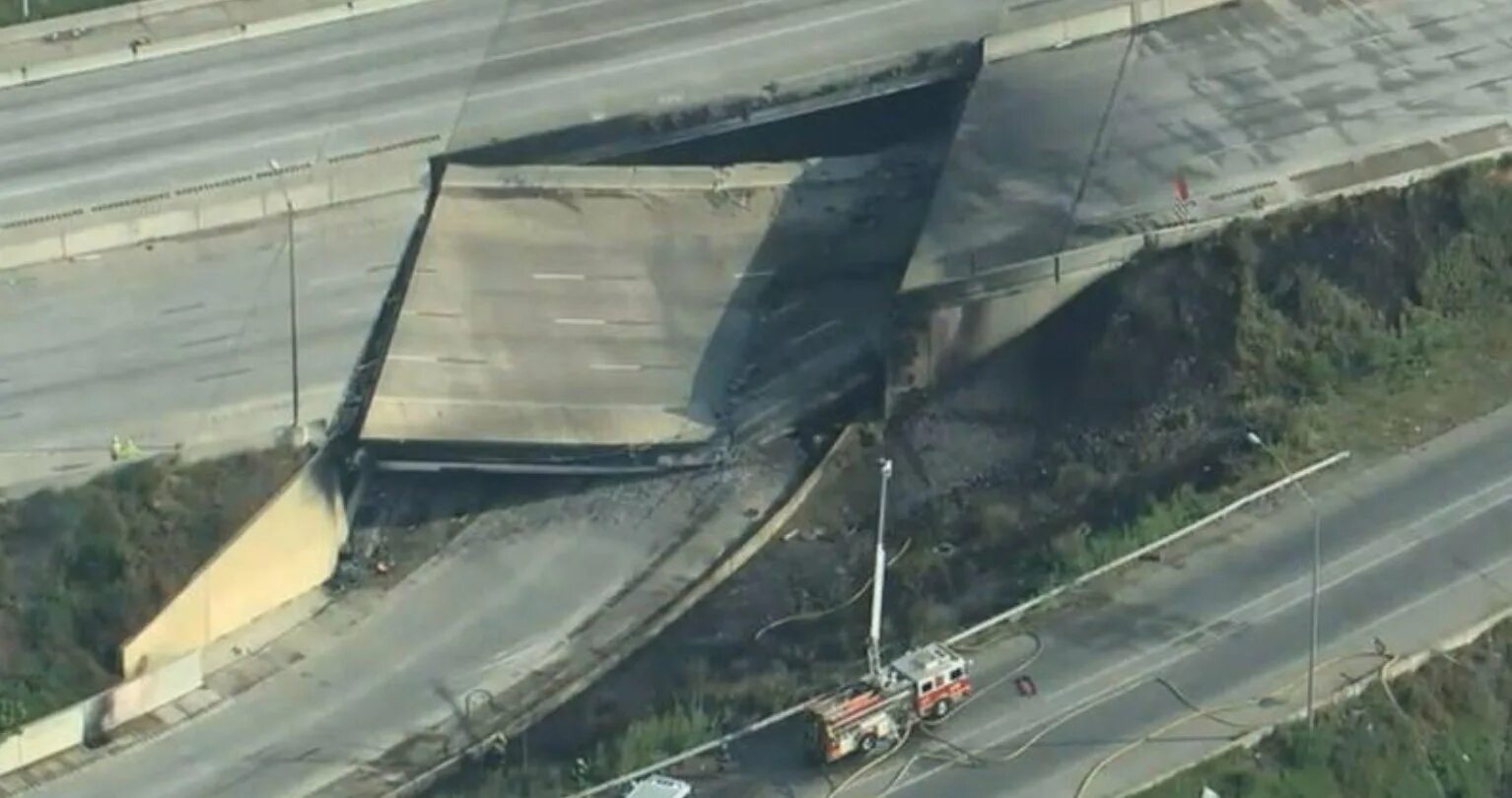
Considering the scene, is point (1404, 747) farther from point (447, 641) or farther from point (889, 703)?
point (447, 641)

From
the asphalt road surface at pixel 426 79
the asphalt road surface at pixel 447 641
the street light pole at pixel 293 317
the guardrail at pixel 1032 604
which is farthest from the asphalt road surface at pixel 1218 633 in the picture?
the asphalt road surface at pixel 426 79

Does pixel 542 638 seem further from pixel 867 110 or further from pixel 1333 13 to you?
pixel 1333 13

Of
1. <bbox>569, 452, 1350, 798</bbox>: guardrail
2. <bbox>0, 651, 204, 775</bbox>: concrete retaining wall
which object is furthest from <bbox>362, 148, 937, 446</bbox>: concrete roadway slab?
<bbox>569, 452, 1350, 798</bbox>: guardrail

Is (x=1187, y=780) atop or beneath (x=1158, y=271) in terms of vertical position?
beneath

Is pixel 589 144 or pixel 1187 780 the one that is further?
pixel 589 144

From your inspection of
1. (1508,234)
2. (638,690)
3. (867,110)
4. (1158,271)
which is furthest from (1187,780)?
(867,110)

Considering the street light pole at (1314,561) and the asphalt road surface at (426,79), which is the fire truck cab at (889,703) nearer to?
the street light pole at (1314,561)

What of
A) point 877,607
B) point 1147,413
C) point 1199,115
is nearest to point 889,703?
point 877,607
